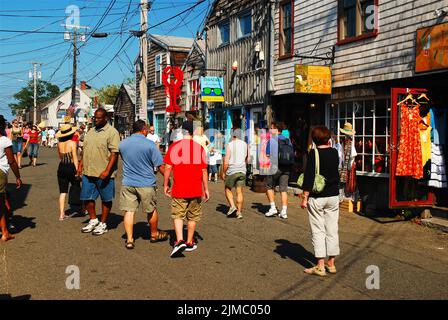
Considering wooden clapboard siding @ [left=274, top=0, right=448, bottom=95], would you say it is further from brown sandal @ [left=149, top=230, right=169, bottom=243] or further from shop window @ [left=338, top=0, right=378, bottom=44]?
brown sandal @ [left=149, top=230, right=169, bottom=243]

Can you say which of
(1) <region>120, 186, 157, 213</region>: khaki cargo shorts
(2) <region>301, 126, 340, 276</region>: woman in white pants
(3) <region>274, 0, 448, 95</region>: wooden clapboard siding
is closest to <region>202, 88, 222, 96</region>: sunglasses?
(3) <region>274, 0, 448, 95</region>: wooden clapboard siding

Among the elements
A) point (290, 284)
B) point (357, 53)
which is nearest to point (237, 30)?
point (357, 53)

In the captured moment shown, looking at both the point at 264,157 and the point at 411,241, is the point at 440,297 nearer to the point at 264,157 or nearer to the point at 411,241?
the point at 411,241

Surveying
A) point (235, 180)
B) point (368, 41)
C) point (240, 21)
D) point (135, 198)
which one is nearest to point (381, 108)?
point (368, 41)

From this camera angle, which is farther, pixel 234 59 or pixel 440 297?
pixel 234 59

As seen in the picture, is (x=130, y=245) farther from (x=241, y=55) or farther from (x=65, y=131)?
(x=241, y=55)

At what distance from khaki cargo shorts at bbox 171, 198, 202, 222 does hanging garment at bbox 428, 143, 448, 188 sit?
484 cm

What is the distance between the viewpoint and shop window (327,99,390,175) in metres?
10.3

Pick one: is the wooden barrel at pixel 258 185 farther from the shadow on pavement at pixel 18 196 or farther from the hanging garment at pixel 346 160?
the shadow on pavement at pixel 18 196

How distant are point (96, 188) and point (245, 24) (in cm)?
1039

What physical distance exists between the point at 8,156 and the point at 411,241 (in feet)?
21.0

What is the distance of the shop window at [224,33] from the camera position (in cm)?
1748


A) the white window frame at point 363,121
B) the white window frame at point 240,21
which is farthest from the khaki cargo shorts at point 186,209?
the white window frame at point 240,21

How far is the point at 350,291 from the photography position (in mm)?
5109
